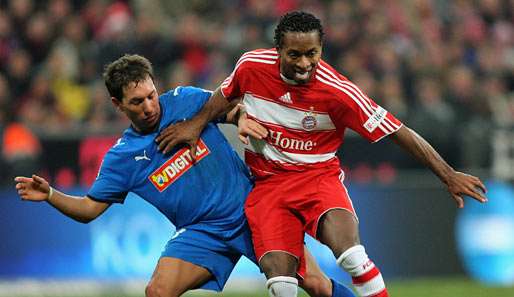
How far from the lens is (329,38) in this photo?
1534 centimetres

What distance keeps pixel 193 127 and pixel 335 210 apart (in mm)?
1041

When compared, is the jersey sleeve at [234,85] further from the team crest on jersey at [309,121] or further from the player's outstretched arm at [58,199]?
the player's outstretched arm at [58,199]

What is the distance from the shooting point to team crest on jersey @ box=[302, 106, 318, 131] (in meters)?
6.91

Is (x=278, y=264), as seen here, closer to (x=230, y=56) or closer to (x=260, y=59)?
(x=260, y=59)

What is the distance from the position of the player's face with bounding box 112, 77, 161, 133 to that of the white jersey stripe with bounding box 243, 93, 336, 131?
0.59m

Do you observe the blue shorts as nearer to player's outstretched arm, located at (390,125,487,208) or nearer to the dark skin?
the dark skin

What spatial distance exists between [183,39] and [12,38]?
2.20 m

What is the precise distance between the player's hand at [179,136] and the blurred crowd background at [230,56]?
5.51m

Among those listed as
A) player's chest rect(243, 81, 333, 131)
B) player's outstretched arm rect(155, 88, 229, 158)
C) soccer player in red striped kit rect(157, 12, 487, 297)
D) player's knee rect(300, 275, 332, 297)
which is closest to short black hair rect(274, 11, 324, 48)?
soccer player in red striped kit rect(157, 12, 487, 297)

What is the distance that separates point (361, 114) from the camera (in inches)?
268

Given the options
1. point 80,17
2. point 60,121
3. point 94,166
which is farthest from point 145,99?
point 80,17

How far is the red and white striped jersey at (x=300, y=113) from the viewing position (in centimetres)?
682

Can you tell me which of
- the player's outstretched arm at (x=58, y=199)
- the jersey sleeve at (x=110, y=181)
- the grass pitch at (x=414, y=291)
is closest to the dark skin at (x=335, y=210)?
the jersey sleeve at (x=110, y=181)

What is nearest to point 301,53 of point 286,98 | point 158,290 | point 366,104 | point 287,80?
point 287,80
